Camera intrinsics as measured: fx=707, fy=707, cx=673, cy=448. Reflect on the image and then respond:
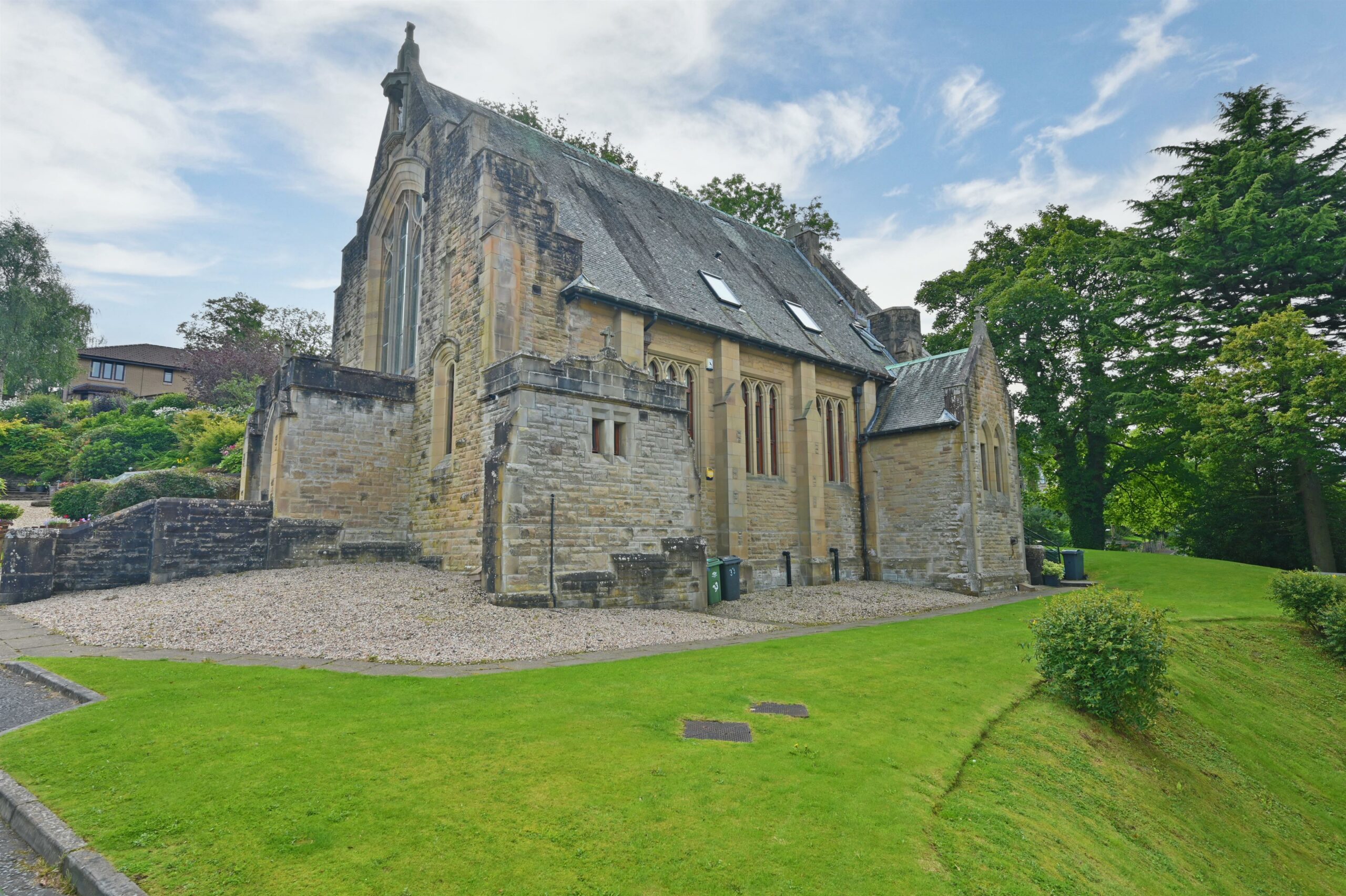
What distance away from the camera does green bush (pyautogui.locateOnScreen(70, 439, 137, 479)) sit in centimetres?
3053

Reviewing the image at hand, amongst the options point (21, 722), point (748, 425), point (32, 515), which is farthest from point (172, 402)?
point (21, 722)

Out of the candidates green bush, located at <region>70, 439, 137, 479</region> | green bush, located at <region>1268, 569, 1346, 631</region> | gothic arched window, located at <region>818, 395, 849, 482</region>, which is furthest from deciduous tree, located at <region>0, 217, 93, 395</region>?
green bush, located at <region>1268, 569, 1346, 631</region>

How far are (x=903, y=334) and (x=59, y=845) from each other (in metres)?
29.7

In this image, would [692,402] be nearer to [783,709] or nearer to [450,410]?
[450,410]

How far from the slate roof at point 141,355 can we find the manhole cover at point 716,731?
6254 centimetres

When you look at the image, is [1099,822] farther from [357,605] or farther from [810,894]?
[357,605]

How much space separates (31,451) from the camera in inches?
1326

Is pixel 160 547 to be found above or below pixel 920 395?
below

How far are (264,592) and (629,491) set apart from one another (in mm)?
7362

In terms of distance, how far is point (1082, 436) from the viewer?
34094mm

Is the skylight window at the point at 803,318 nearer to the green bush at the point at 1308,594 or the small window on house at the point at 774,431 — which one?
the small window on house at the point at 774,431

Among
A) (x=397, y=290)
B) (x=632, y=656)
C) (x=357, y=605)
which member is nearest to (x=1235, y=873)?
(x=632, y=656)

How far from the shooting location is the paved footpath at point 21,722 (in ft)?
13.3

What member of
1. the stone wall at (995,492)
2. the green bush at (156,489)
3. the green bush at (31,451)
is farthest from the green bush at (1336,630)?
the green bush at (31,451)
